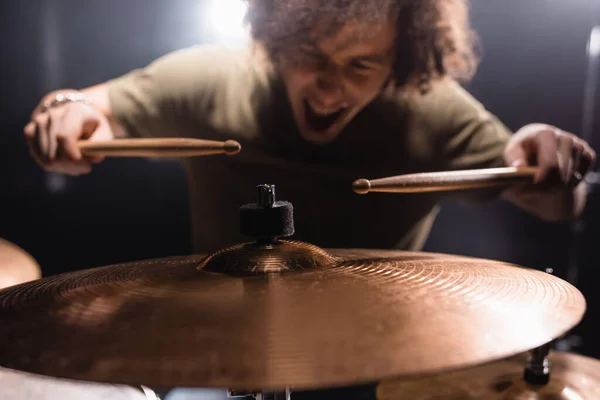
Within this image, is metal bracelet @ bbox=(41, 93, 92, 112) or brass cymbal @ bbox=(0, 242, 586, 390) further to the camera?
metal bracelet @ bbox=(41, 93, 92, 112)

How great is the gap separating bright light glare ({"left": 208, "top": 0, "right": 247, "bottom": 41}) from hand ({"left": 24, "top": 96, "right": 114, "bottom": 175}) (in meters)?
0.29

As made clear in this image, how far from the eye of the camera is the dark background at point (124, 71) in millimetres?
1022

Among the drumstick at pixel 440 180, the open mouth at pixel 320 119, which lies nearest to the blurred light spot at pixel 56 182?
the open mouth at pixel 320 119

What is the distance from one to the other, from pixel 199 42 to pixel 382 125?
41 centimetres

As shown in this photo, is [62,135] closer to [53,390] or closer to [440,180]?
[53,390]

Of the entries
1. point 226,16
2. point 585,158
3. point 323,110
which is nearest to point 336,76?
point 323,110

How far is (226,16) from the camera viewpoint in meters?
1.03

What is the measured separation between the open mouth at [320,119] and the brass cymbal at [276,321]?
491mm

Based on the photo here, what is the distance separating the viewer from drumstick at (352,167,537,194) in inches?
26.9

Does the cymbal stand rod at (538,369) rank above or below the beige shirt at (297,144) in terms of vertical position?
below

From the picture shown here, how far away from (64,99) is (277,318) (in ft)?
2.60

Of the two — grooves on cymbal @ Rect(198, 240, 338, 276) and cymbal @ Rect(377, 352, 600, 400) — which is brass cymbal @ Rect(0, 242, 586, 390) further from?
cymbal @ Rect(377, 352, 600, 400)

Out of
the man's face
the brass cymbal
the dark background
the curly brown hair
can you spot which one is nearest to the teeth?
the man's face

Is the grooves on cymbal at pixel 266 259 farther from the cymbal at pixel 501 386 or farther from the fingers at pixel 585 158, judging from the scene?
the fingers at pixel 585 158
